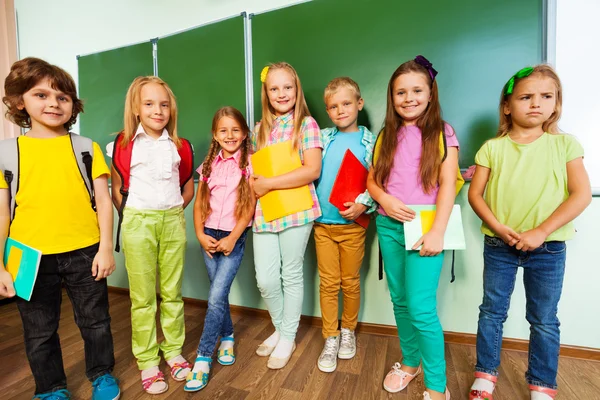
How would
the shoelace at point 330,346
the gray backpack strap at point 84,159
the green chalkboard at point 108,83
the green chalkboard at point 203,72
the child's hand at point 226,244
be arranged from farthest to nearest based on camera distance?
the green chalkboard at point 108,83 → the green chalkboard at point 203,72 → the shoelace at point 330,346 → the child's hand at point 226,244 → the gray backpack strap at point 84,159

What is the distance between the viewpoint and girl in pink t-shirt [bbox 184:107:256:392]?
1.41 metres

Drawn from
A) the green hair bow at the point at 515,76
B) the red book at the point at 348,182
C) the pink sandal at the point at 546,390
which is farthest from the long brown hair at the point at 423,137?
the pink sandal at the point at 546,390

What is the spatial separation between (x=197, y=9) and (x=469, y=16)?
1.64m

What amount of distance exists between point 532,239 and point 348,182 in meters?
0.71

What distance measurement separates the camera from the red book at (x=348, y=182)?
140 centimetres

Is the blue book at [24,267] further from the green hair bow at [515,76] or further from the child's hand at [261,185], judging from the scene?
the green hair bow at [515,76]

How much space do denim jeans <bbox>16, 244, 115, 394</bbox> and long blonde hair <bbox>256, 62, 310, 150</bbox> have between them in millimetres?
838

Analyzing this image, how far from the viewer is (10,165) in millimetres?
1099

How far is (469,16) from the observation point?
1.49 m

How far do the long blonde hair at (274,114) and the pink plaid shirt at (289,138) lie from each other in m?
0.02

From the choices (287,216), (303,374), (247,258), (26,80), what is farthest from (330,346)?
(26,80)

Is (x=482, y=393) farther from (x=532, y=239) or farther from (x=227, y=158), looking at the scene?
(x=227, y=158)

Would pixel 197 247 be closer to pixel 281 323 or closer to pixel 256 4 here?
pixel 281 323

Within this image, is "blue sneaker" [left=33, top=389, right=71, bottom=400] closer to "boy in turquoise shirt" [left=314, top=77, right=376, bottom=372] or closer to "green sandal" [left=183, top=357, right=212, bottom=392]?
"green sandal" [left=183, top=357, right=212, bottom=392]
